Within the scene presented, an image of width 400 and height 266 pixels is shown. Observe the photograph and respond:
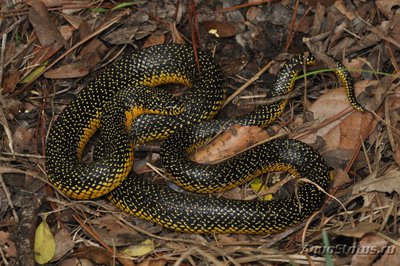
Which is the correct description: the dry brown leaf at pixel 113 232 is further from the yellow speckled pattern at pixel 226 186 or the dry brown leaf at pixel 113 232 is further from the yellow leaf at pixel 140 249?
the yellow speckled pattern at pixel 226 186

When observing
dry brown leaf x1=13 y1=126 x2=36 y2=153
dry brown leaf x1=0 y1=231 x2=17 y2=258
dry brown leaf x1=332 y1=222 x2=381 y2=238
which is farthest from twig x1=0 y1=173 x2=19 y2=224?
dry brown leaf x1=332 y1=222 x2=381 y2=238

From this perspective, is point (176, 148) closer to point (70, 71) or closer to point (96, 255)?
point (96, 255)

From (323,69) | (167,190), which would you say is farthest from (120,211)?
(323,69)

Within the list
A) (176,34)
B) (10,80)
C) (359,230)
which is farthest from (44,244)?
(176,34)

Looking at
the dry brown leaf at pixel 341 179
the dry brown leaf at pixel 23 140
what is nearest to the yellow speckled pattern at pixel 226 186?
the dry brown leaf at pixel 341 179

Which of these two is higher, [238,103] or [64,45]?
[64,45]

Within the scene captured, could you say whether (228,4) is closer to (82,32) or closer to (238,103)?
(238,103)
